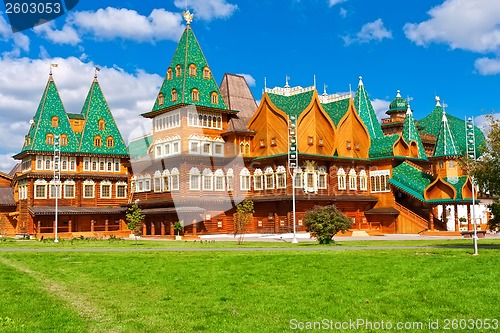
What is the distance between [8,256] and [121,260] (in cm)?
663

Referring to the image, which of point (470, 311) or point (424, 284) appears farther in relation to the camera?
point (424, 284)

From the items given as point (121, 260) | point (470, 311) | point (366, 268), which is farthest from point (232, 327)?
point (121, 260)

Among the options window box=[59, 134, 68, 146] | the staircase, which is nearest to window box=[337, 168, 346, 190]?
the staircase

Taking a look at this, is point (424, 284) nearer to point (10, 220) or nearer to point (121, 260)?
point (121, 260)

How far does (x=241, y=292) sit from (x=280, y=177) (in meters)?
41.8

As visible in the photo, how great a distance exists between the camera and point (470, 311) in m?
11.6

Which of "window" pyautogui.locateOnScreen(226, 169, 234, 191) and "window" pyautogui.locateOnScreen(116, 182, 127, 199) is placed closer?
"window" pyautogui.locateOnScreen(226, 169, 234, 191)

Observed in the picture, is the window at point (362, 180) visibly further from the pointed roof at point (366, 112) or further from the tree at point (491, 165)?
the tree at point (491, 165)

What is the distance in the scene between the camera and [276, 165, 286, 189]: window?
55.7 metres

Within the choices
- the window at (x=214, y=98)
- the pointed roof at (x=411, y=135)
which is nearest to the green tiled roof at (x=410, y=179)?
the pointed roof at (x=411, y=135)

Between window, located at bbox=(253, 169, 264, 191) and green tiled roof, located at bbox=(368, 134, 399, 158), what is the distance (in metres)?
13.4

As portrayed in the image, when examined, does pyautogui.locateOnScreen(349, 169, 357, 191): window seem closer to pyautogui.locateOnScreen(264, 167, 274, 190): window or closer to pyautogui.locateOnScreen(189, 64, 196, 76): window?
pyautogui.locateOnScreen(264, 167, 274, 190): window

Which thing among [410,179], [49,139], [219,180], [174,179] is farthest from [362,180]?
[49,139]

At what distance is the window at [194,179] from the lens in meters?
54.6
